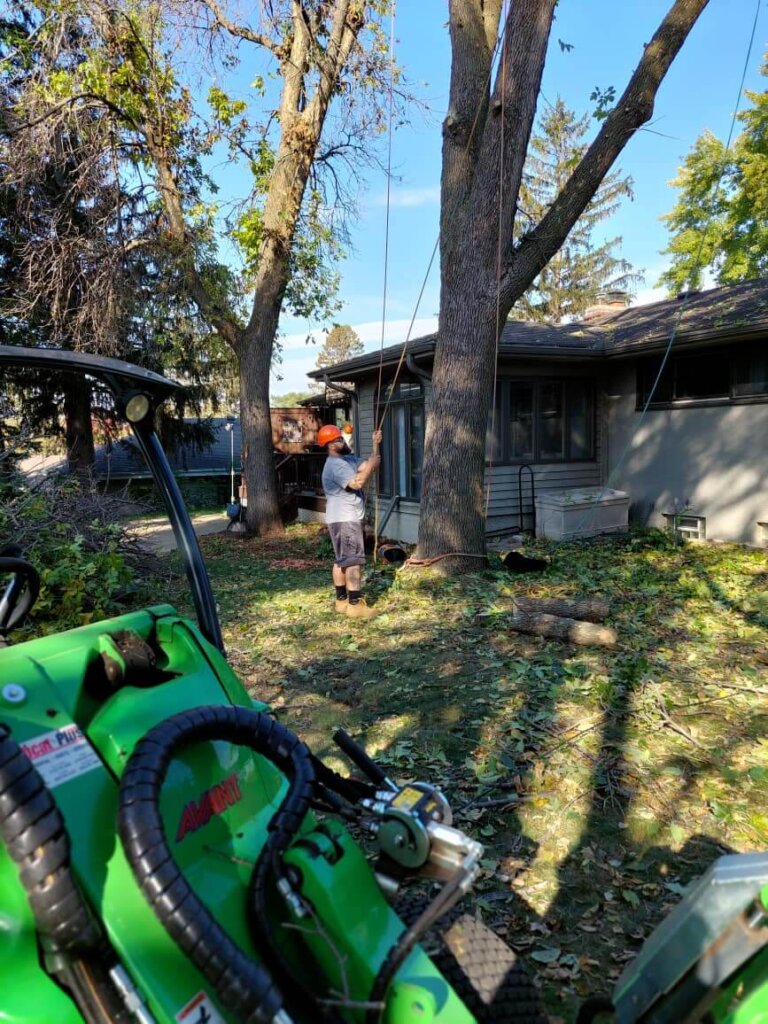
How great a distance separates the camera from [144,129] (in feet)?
41.8

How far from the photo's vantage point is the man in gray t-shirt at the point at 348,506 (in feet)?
22.5

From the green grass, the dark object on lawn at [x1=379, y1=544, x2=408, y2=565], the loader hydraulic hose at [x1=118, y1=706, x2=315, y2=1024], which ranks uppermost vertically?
the loader hydraulic hose at [x1=118, y1=706, x2=315, y2=1024]

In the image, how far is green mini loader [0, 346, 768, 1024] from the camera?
109 centimetres

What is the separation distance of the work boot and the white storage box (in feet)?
16.4

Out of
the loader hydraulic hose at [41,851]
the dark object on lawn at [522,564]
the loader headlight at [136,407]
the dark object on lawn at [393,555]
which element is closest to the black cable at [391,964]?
the loader hydraulic hose at [41,851]

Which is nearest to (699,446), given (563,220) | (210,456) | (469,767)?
(563,220)

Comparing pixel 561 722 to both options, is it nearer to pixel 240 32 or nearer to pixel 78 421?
pixel 240 32

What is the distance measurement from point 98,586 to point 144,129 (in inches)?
403

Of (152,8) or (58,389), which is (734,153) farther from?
(58,389)

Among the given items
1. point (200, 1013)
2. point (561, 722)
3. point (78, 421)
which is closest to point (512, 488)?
point (561, 722)

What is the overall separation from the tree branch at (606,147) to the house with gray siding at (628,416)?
8.45 ft

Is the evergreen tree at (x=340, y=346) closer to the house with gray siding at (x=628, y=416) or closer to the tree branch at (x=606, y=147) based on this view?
the house with gray siding at (x=628, y=416)

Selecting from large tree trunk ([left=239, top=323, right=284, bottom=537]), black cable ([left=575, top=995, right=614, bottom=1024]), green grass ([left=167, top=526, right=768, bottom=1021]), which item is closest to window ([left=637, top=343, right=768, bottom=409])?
green grass ([left=167, top=526, right=768, bottom=1021])

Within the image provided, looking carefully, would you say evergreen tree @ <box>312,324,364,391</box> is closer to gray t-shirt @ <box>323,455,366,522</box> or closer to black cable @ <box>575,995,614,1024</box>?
gray t-shirt @ <box>323,455,366,522</box>
